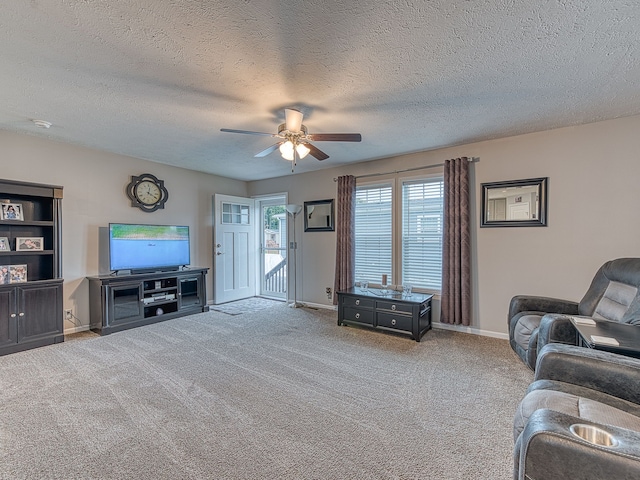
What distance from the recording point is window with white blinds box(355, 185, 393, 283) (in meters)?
4.68

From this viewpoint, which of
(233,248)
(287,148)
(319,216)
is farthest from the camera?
(233,248)

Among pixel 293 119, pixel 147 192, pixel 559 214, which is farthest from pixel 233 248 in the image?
pixel 559 214

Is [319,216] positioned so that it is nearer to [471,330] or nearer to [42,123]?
[471,330]

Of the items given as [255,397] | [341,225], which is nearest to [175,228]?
[341,225]

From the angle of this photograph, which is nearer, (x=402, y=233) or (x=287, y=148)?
(x=287, y=148)

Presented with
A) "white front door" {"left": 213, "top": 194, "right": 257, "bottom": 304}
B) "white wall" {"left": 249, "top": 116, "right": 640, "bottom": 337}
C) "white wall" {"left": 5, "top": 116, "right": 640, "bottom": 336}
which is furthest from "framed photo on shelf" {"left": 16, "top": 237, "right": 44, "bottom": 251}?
"white wall" {"left": 249, "top": 116, "right": 640, "bottom": 337}

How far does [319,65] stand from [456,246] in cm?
283

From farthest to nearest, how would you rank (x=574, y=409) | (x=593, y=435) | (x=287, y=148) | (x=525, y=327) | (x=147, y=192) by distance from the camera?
(x=147, y=192), (x=287, y=148), (x=525, y=327), (x=574, y=409), (x=593, y=435)

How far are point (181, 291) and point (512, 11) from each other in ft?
16.5

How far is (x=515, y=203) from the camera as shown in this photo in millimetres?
3670

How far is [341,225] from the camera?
4.93m

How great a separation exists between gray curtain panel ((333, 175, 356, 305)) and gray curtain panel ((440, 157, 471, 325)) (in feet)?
4.60

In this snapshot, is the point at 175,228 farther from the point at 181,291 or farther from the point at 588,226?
the point at 588,226

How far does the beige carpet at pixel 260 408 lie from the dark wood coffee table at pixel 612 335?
754mm
